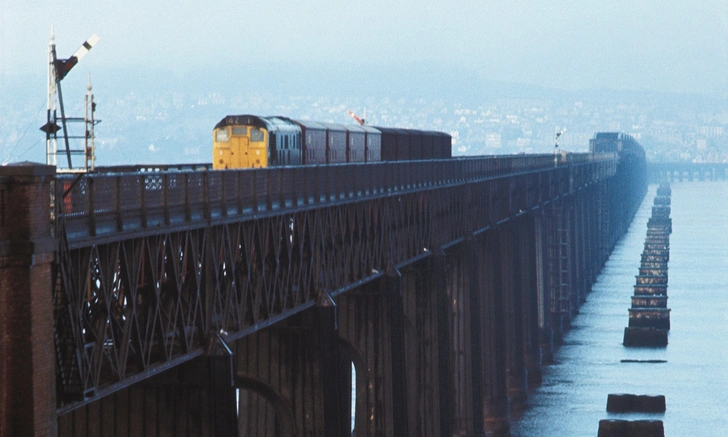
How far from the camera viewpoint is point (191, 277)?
84.7 ft

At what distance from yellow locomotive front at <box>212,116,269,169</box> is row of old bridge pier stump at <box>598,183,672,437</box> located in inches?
1167

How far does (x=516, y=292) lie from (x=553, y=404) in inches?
346

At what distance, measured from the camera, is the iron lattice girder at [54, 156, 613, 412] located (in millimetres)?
20703

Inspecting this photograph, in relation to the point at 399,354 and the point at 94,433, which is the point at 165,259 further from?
the point at 399,354

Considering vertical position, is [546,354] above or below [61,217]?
below

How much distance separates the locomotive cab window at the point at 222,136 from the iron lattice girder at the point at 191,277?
313 inches

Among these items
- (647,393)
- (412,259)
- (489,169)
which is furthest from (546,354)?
(412,259)

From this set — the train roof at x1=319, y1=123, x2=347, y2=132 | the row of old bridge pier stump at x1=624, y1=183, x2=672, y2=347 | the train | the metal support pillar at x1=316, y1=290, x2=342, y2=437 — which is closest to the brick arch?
the metal support pillar at x1=316, y1=290, x2=342, y2=437

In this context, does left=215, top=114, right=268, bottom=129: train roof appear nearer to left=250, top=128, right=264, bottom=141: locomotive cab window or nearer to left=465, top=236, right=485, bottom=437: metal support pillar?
left=250, top=128, right=264, bottom=141: locomotive cab window

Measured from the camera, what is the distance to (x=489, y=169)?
72.2 metres

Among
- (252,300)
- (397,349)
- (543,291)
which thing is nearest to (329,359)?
(252,300)

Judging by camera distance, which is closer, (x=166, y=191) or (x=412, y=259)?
(x=166, y=191)

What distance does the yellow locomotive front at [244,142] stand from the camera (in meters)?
49.9

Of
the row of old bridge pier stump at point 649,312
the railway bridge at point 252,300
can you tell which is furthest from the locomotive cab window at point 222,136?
the row of old bridge pier stump at point 649,312
